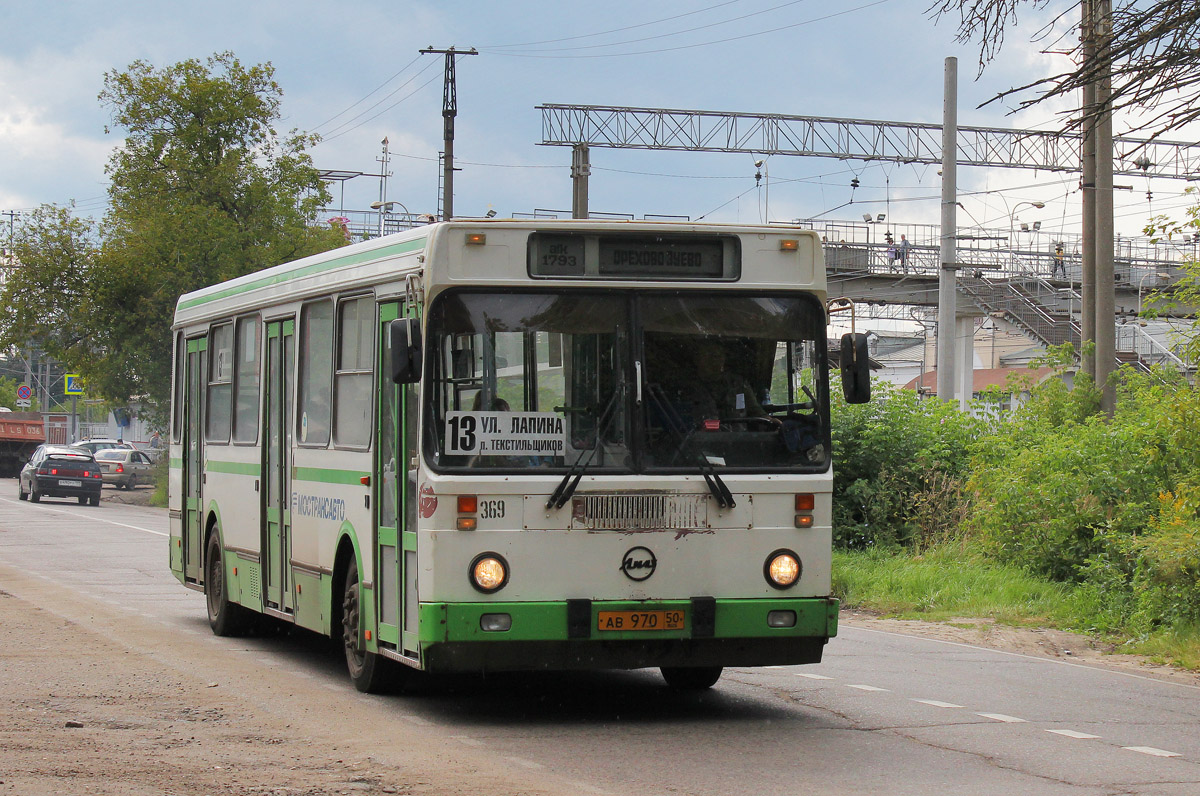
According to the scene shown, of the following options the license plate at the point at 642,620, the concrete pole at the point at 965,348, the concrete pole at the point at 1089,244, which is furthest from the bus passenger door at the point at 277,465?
the concrete pole at the point at 965,348

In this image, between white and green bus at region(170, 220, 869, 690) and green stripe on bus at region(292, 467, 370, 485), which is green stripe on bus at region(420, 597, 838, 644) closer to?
white and green bus at region(170, 220, 869, 690)

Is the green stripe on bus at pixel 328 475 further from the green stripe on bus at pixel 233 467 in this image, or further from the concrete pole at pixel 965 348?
the concrete pole at pixel 965 348

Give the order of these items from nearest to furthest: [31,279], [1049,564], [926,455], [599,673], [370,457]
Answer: [370,457] < [599,673] < [1049,564] < [926,455] < [31,279]

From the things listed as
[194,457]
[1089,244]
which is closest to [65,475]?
[1089,244]

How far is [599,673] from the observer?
452 inches

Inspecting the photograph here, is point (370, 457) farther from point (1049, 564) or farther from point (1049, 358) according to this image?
point (1049, 358)

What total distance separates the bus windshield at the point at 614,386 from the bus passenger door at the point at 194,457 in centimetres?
582

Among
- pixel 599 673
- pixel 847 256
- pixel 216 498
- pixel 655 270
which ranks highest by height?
pixel 847 256

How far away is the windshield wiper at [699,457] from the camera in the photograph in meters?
8.83

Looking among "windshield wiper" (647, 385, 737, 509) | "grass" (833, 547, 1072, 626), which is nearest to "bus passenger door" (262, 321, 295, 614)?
"windshield wiper" (647, 385, 737, 509)

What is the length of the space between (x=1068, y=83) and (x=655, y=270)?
3.38m

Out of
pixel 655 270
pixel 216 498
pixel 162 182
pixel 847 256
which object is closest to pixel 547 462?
pixel 655 270

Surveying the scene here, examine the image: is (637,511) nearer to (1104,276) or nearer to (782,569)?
(782,569)

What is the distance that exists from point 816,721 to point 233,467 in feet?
19.1
